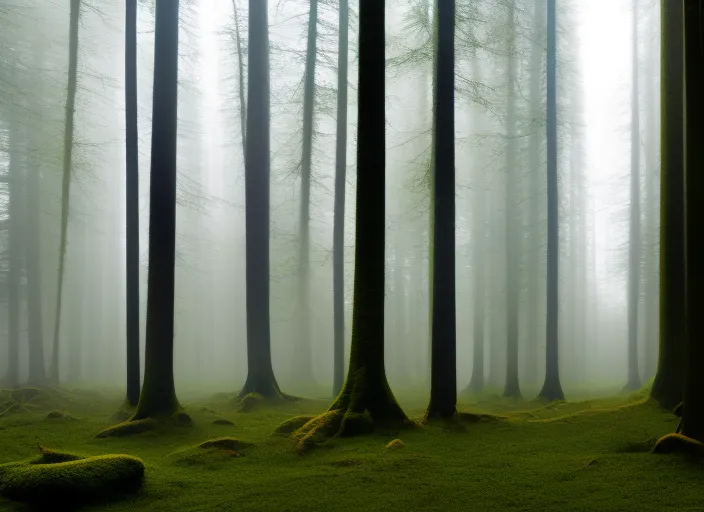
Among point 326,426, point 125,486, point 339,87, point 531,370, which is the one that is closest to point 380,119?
point 326,426

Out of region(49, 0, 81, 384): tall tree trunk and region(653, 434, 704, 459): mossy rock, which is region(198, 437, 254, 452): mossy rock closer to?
region(653, 434, 704, 459): mossy rock

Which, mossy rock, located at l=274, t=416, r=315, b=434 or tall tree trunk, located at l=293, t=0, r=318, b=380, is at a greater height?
tall tree trunk, located at l=293, t=0, r=318, b=380

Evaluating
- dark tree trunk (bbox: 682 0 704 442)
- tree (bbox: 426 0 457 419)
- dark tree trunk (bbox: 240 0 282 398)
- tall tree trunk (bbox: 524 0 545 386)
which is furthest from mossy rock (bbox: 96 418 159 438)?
tall tree trunk (bbox: 524 0 545 386)

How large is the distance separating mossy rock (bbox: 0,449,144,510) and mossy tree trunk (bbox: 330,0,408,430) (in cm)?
326

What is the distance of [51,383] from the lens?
18.6m

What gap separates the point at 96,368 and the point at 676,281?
97.5 feet

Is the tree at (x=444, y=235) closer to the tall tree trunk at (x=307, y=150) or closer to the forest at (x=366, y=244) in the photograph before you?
the forest at (x=366, y=244)

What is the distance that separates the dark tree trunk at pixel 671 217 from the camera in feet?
29.9

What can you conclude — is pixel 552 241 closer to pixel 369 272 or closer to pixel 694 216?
pixel 369 272

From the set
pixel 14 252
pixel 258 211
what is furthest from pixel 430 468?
pixel 14 252

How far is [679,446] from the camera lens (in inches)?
265

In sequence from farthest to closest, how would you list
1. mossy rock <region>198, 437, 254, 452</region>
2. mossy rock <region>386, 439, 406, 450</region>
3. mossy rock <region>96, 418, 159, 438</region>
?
mossy rock <region>96, 418, 159, 438</region> < mossy rock <region>198, 437, 254, 452</region> < mossy rock <region>386, 439, 406, 450</region>

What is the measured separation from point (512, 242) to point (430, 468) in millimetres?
12765

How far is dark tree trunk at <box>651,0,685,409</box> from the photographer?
9.12 meters
